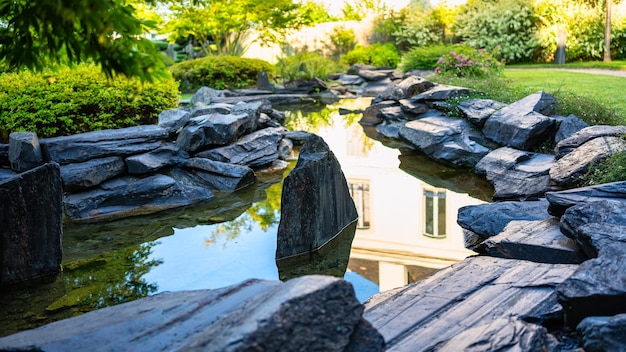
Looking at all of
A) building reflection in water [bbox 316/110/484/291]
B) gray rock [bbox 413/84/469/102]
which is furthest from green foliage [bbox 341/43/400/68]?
building reflection in water [bbox 316/110/484/291]

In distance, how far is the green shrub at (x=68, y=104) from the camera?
8.44m

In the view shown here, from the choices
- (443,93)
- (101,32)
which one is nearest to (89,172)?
(101,32)

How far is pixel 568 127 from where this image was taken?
8.52 m

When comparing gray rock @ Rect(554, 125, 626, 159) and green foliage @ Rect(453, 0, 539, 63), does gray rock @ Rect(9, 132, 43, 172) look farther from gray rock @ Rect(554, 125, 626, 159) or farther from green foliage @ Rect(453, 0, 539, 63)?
green foliage @ Rect(453, 0, 539, 63)

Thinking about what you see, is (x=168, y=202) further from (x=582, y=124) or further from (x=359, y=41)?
(x=359, y=41)

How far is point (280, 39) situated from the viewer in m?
27.0

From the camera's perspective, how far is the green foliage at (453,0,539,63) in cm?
2656

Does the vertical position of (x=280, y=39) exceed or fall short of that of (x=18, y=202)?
it exceeds it

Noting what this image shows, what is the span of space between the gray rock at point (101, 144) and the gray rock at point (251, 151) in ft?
3.19

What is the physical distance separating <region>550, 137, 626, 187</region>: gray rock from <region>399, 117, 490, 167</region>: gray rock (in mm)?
2444

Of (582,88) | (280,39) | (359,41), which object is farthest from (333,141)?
(359,41)

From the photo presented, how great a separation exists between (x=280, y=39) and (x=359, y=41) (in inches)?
244

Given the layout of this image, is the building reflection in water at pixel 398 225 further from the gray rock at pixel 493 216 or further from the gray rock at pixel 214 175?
the gray rock at pixel 214 175

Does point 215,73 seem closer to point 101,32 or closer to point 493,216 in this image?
point 493,216
